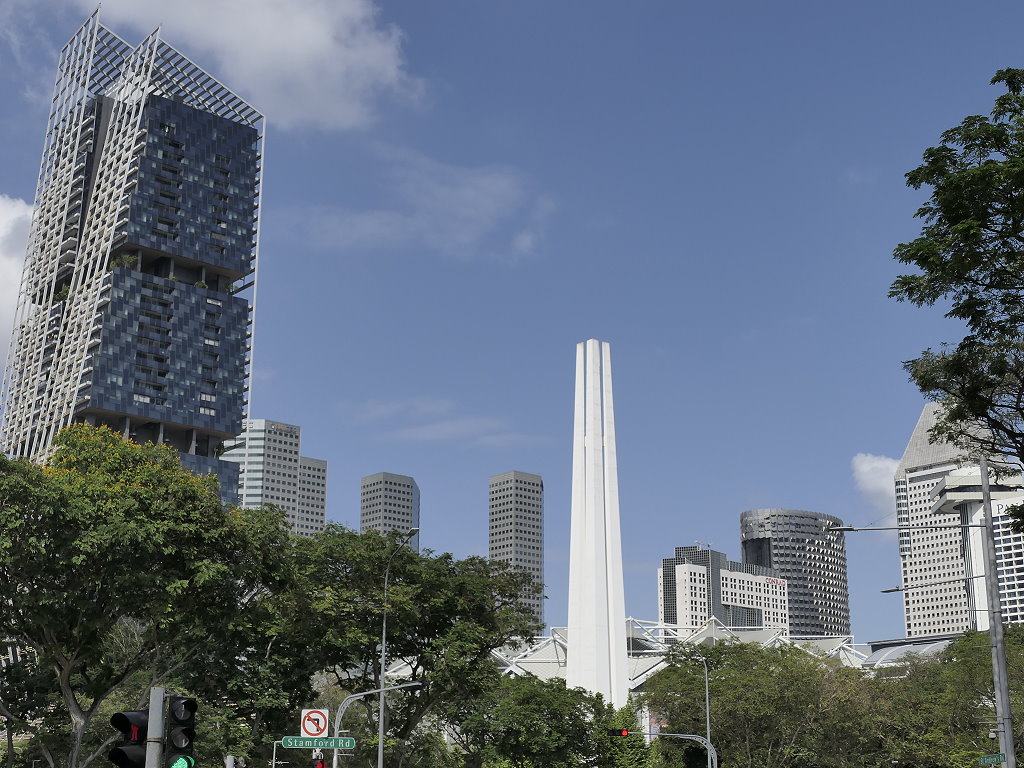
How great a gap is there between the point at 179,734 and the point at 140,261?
167115 mm

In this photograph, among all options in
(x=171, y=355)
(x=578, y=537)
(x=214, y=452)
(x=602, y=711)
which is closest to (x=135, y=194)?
(x=171, y=355)

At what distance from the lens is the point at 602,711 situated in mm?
72812

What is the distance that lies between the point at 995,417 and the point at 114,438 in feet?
114

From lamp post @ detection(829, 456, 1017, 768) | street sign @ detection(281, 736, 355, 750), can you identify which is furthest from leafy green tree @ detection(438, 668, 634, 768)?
lamp post @ detection(829, 456, 1017, 768)

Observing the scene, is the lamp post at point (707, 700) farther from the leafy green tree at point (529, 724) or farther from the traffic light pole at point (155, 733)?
the traffic light pole at point (155, 733)

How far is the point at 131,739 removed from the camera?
13.3m

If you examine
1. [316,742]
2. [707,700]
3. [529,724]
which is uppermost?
[707,700]

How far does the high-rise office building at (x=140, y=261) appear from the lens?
538ft

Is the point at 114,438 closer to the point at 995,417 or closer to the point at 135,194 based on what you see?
the point at 995,417

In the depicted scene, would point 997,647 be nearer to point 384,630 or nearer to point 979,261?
point 979,261

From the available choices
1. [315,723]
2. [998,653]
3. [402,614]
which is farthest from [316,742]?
[402,614]

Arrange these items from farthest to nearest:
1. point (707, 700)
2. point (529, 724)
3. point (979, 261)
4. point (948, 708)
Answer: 1. point (948, 708)
2. point (707, 700)
3. point (529, 724)
4. point (979, 261)

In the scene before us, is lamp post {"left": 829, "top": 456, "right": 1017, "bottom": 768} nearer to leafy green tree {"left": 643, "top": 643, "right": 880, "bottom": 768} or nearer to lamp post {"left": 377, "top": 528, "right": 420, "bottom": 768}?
lamp post {"left": 377, "top": 528, "right": 420, "bottom": 768}

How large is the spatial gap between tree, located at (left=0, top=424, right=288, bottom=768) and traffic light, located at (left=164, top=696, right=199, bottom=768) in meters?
27.0
